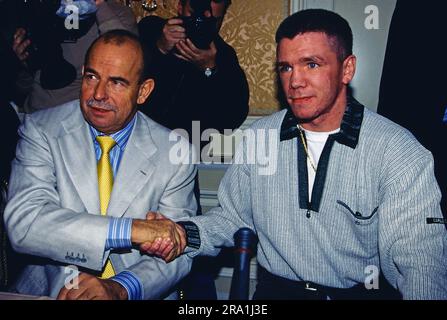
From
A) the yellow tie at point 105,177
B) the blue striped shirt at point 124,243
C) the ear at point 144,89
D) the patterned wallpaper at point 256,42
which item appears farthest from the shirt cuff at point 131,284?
the patterned wallpaper at point 256,42

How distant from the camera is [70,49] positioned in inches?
114

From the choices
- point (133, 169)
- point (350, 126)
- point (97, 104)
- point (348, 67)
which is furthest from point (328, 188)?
point (97, 104)

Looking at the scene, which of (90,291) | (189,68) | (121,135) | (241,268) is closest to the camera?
(241,268)

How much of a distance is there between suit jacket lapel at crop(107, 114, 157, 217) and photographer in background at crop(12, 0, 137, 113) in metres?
0.75

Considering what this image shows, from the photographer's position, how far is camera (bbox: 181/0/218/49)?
2.84 m

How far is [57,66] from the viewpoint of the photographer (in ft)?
9.20

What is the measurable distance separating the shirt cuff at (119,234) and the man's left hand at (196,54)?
4.35ft

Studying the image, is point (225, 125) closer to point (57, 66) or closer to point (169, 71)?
point (169, 71)

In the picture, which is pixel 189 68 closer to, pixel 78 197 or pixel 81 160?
pixel 81 160

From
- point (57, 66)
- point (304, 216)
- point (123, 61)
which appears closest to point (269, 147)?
point (304, 216)

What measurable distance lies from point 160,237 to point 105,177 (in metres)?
0.45

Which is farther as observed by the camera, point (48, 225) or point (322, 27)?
point (322, 27)
